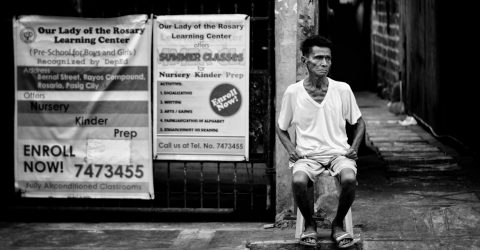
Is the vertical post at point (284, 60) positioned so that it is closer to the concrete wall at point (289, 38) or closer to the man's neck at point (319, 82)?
the concrete wall at point (289, 38)

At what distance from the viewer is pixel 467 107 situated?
12.6 m

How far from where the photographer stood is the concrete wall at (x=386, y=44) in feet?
62.0

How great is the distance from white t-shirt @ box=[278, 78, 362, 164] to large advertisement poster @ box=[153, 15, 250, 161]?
1.33 meters

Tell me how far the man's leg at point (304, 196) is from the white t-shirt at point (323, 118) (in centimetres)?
28

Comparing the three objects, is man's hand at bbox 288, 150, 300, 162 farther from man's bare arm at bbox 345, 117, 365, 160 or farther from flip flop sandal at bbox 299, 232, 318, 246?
flip flop sandal at bbox 299, 232, 318, 246

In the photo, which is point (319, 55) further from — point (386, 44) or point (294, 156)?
point (386, 44)

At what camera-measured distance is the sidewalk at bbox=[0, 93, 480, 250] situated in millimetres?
7305

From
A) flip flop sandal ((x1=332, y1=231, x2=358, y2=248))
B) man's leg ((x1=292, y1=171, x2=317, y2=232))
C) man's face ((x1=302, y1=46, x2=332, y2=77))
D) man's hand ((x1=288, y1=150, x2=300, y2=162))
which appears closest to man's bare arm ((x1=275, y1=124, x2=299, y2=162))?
man's hand ((x1=288, y1=150, x2=300, y2=162))

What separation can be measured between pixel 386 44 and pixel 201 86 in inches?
531

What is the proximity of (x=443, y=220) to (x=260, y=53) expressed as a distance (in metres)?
2.77

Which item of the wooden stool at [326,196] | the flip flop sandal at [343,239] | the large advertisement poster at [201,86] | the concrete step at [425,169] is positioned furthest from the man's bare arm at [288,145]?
the concrete step at [425,169]

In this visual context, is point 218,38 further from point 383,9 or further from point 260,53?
point 383,9

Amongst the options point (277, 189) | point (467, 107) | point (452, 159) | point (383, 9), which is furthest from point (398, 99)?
point (277, 189)

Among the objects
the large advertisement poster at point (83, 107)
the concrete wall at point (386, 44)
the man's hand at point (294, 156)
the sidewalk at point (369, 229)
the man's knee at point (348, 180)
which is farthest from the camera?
the concrete wall at point (386, 44)
